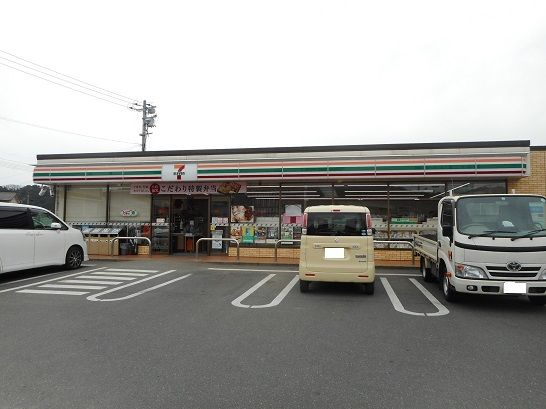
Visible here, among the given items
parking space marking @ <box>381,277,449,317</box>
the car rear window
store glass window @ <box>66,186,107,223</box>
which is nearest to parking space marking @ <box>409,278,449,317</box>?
parking space marking @ <box>381,277,449,317</box>

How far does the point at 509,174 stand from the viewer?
13000 mm

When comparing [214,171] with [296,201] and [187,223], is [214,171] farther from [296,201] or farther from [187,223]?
[296,201]

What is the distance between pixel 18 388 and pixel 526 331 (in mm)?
6297

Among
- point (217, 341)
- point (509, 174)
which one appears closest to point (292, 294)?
point (217, 341)

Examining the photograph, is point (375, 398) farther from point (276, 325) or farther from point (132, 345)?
point (132, 345)

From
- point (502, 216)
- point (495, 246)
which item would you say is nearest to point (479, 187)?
point (502, 216)

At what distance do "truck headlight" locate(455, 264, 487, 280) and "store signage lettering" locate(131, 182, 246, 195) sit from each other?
9857mm

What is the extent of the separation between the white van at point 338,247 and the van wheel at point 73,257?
698 cm

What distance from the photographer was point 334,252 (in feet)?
26.0

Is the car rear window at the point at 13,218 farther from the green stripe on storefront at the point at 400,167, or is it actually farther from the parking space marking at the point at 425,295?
the green stripe on storefront at the point at 400,167

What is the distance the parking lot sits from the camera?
11.7ft

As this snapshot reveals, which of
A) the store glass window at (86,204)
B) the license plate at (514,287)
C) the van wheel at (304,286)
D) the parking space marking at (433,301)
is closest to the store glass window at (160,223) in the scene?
the store glass window at (86,204)

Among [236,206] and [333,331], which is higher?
[236,206]

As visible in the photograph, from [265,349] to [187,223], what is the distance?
1245 cm
